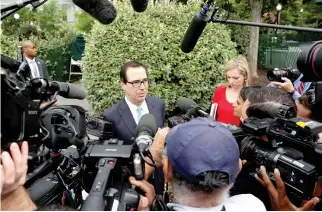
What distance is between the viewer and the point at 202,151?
153cm

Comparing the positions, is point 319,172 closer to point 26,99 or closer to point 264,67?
point 26,99

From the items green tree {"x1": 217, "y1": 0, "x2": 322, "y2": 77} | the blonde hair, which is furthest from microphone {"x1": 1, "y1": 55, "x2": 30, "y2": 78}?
green tree {"x1": 217, "y1": 0, "x2": 322, "y2": 77}

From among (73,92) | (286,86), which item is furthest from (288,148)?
(286,86)

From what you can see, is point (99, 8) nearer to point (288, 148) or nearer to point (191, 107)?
point (191, 107)

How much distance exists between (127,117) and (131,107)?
0.12 m

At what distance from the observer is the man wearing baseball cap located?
1.50 m

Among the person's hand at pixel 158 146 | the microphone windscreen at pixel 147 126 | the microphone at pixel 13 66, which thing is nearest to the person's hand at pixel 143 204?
the person's hand at pixel 158 146

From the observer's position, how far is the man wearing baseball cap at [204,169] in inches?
59.2

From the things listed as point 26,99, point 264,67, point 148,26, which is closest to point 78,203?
point 26,99

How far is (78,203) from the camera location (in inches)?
76.3

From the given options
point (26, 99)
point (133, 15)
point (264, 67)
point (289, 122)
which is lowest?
point (264, 67)

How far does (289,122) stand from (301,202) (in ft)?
1.53

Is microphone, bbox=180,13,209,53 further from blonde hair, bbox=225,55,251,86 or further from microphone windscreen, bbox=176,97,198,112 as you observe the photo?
blonde hair, bbox=225,55,251,86

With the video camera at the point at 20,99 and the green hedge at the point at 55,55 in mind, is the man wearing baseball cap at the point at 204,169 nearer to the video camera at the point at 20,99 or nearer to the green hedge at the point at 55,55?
the video camera at the point at 20,99
